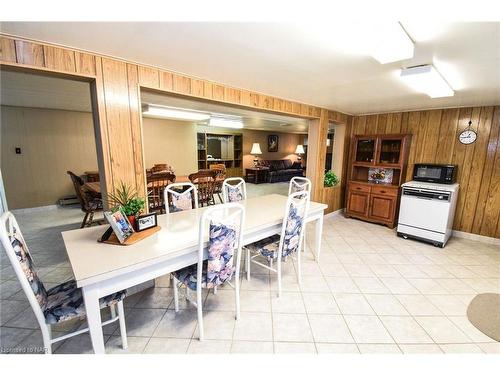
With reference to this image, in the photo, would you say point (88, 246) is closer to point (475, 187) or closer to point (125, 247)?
point (125, 247)

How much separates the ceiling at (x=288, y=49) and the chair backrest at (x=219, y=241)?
46.6 inches

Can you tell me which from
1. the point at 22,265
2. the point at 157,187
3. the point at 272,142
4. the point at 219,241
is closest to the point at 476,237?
the point at 219,241

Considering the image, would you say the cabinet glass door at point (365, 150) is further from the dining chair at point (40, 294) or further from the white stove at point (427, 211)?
the dining chair at point (40, 294)

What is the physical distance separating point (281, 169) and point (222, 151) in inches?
107

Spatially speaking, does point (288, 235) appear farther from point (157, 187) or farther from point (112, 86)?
point (157, 187)

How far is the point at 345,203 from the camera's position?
4.92m

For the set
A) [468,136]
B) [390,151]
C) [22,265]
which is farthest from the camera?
[390,151]

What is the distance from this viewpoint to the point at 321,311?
77.4 inches

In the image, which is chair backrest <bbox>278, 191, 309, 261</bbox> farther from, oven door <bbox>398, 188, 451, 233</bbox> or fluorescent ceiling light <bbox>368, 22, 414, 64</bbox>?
oven door <bbox>398, 188, 451, 233</bbox>

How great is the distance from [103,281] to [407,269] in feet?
10.6

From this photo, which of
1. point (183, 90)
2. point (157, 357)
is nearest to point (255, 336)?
point (157, 357)

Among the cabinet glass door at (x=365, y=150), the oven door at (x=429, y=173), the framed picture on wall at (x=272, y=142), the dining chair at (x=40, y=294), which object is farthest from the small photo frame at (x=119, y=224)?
the framed picture on wall at (x=272, y=142)

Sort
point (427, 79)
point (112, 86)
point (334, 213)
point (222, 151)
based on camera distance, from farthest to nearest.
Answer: point (222, 151)
point (334, 213)
point (427, 79)
point (112, 86)

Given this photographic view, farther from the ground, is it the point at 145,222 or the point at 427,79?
the point at 427,79
